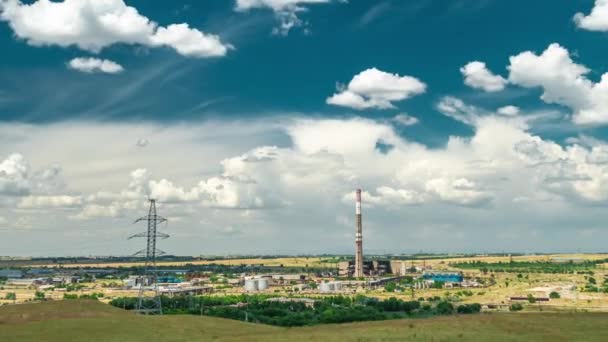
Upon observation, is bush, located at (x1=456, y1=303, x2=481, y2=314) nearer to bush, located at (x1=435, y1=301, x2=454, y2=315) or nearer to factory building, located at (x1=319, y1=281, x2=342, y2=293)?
bush, located at (x1=435, y1=301, x2=454, y2=315)

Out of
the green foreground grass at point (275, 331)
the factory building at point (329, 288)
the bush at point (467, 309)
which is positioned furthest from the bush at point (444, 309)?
the factory building at point (329, 288)

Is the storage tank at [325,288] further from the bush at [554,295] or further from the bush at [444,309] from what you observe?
the bush at [444,309]

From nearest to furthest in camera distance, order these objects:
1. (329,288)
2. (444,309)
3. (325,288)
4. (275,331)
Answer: (275,331), (444,309), (325,288), (329,288)

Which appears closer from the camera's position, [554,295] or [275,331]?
[275,331]

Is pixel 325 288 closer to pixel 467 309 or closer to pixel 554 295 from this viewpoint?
pixel 554 295

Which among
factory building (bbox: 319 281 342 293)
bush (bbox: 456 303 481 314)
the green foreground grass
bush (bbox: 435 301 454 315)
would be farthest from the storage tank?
the green foreground grass

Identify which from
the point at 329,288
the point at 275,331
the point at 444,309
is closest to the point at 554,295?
the point at 444,309

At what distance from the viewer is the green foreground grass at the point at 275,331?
4962 centimetres

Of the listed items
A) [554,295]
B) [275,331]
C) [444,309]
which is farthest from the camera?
[554,295]

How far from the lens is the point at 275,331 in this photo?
189 feet

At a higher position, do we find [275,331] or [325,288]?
[275,331]

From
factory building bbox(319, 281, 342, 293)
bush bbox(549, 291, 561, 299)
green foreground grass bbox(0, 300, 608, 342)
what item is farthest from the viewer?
factory building bbox(319, 281, 342, 293)

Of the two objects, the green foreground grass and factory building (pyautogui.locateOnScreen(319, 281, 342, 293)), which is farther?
factory building (pyautogui.locateOnScreen(319, 281, 342, 293))

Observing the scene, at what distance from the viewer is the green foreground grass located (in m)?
49.6
